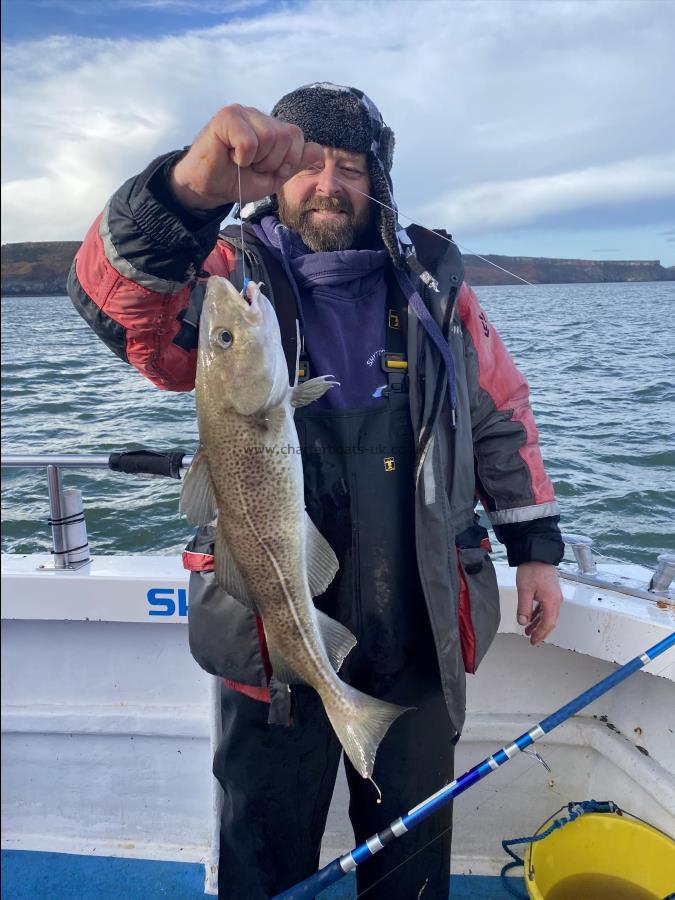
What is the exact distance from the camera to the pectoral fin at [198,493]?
1.92 m

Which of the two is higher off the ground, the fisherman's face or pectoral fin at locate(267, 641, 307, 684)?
the fisherman's face

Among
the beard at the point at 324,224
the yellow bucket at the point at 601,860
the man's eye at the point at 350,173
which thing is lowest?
the yellow bucket at the point at 601,860

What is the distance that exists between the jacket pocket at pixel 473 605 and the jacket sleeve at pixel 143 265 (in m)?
1.18

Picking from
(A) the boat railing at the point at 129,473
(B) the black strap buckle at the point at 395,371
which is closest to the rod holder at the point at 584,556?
(A) the boat railing at the point at 129,473

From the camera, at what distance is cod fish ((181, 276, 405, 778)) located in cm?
186

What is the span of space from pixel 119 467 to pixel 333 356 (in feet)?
3.55

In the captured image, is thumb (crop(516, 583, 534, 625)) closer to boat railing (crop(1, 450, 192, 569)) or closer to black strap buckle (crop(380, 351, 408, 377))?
black strap buckle (crop(380, 351, 408, 377))

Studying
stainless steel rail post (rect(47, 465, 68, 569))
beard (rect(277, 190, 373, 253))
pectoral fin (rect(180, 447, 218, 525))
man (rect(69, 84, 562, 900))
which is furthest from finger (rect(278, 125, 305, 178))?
stainless steel rail post (rect(47, 465, 68, 569))

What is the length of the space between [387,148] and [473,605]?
70.1 inches

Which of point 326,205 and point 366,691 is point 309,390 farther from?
point 366,691

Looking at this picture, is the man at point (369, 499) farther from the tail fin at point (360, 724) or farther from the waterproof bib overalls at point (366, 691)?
the tail fin at point (360, 724)

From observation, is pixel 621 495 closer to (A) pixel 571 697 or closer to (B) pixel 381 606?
(A) pixel 571 697

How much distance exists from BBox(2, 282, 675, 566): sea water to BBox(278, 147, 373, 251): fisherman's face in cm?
136

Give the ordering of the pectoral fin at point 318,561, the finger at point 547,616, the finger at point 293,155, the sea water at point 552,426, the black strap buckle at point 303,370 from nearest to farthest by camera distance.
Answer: the finger at point 293,155, the pectoral fin at point 318,561, the black strap buckle at point 303,370, the finger at point 547,616, the sea water at point 552,426
